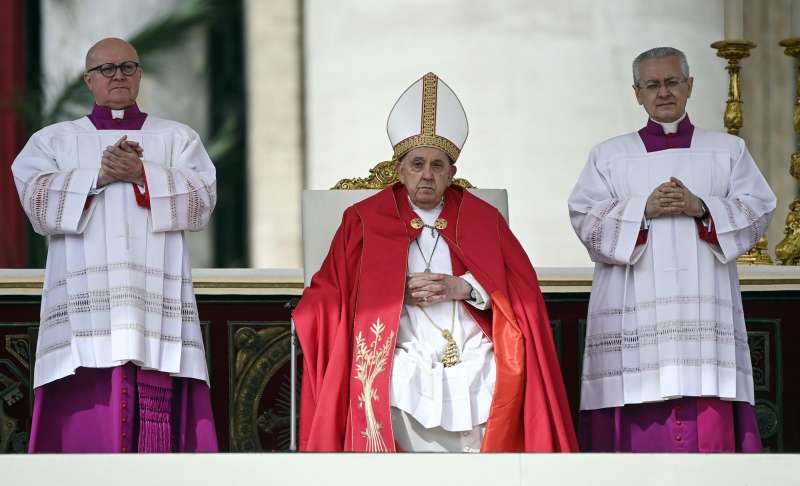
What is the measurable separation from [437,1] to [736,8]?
1.67 meters

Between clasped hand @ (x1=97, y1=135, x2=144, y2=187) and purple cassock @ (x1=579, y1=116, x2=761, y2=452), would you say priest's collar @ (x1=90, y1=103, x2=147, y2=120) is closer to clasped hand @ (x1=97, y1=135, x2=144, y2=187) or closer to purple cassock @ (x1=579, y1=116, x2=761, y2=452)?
clasped hand @ (x1=97, y1=135, x2=144, y2=187)

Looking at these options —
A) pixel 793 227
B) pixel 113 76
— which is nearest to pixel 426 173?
pixel 113 76

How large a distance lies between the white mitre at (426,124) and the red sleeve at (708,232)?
36.4 inches

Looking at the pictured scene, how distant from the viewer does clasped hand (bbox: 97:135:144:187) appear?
7.07m

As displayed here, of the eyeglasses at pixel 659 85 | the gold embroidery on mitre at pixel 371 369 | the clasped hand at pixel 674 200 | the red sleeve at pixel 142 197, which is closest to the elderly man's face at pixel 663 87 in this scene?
the eyeglasses at pixel 659 85

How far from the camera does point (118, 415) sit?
6996 mm

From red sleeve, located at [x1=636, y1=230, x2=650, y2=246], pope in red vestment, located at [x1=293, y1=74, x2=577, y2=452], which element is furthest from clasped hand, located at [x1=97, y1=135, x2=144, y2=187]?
red sleeve, located at [x1=636, y1=230, x2=650, y2=246]

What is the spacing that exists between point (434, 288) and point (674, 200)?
37.4 inches

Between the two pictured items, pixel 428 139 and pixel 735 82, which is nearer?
pixel 428 139

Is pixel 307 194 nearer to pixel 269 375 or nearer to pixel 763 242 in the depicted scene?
pixel 269 375

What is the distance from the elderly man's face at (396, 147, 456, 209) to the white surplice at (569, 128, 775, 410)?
58cm

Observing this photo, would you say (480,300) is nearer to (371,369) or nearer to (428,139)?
(371,369)

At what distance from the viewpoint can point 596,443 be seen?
734 cm

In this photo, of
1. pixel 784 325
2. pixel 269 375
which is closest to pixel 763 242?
pixel 784 325
